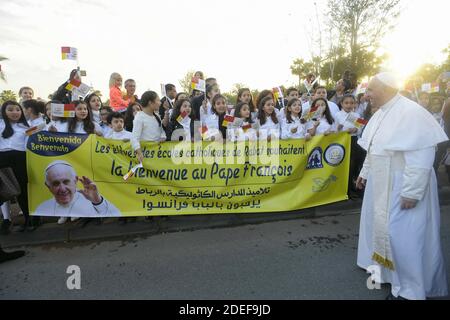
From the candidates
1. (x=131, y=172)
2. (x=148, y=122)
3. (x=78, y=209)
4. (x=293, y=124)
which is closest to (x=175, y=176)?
(x=131, y=172)

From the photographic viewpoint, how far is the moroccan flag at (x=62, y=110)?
412 centimetres

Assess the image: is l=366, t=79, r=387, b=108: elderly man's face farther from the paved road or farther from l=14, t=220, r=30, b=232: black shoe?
l=14, t=220, r=30, b=232: black shoe

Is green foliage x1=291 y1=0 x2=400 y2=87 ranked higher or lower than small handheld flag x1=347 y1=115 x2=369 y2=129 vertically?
higher

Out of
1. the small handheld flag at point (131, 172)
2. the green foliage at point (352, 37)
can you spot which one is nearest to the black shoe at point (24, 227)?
the small handheld flag at point (131, 172)

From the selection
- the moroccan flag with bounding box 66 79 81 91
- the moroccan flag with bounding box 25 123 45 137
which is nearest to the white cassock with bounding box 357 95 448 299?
the moroccan flag with bounding box 66 79 81 91

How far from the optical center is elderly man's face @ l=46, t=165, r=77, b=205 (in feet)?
13.9

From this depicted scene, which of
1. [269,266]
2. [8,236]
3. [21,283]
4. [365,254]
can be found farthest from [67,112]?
[365,254]

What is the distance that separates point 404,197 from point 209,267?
6.97 feet

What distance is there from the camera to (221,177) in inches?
179

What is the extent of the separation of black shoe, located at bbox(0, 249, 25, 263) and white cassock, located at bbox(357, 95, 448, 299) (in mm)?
4221

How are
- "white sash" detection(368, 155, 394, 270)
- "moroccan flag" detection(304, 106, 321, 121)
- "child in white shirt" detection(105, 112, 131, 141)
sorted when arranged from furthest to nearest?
"moroccan flag" detection(304, 106, 321, 121), "child in white shirt" detection(105, 112, 131, 141), "white sash" detection(368, 155, 394, 270)
